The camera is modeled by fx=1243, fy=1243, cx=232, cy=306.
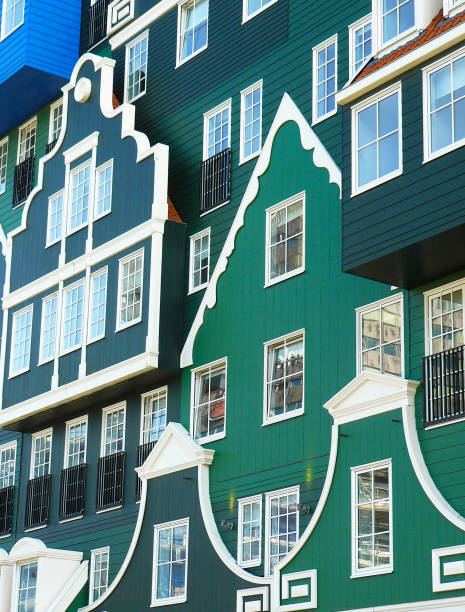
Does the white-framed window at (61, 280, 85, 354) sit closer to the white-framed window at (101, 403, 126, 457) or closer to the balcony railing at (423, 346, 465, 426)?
the white-framed window at (101, 403, 126, 457)

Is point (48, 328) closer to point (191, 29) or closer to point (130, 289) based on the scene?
point (130, 289)

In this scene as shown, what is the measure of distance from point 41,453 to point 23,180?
10226 millimetres

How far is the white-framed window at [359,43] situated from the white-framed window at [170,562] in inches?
468

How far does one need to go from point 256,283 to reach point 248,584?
7438 millimetres

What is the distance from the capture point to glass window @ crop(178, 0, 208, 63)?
3622 centimetres

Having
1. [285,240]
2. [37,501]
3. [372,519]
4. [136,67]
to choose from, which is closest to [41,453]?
[37,501]

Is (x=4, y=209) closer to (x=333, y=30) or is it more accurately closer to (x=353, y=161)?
(x=333, y=30)

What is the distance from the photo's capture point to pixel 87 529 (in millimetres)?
35156

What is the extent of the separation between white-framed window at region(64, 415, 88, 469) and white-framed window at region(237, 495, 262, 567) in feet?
26.1

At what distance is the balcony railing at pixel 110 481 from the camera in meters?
34.2

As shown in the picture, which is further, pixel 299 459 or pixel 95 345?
pixel 95 345

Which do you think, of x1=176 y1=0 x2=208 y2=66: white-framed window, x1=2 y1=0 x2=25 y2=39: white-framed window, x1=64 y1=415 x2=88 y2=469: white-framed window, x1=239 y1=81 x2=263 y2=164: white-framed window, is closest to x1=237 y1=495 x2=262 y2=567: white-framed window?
x1=64 y1=415 x2=88 y2=469: white-framed window

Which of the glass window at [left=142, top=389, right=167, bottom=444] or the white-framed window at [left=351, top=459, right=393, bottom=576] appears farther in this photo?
the glass window at [left=142, top=389, right=167, bottom=444]

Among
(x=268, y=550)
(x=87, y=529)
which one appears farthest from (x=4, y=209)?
(x=268, y=550)
